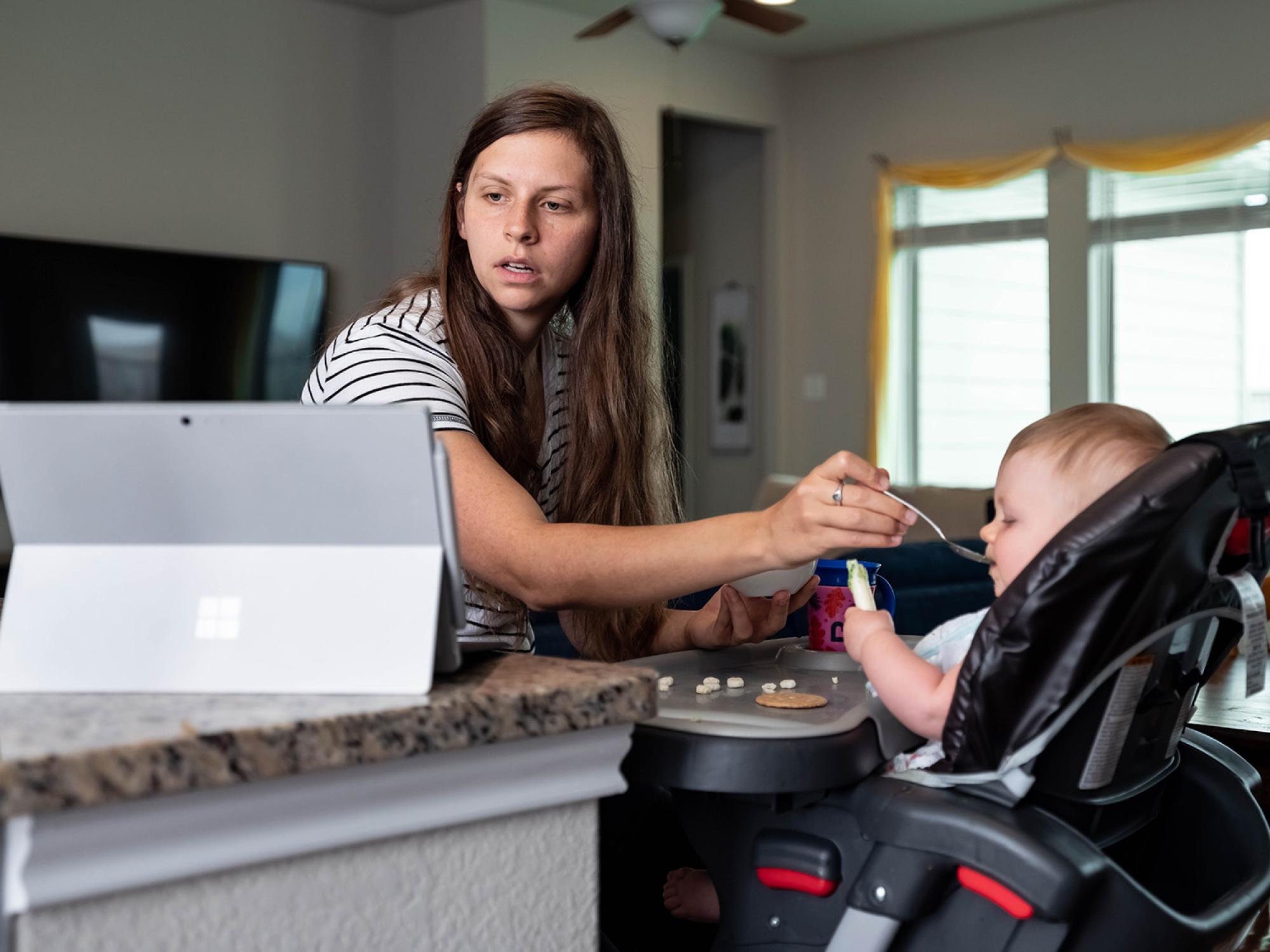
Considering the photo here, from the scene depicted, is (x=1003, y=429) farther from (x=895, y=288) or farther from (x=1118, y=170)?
(x=1118, y=170)

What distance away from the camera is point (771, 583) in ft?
4.42

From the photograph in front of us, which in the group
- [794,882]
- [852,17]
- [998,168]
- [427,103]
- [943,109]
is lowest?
[794,882]

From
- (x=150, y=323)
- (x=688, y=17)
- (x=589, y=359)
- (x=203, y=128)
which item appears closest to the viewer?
(x=589, y=359)

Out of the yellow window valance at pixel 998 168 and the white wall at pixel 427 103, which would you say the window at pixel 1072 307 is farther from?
the white wall at pixel 427 103

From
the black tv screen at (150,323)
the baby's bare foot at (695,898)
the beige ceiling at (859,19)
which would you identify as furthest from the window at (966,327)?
the baby's bare foot at (695,898)

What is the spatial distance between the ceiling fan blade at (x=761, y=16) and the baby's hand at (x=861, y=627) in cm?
370

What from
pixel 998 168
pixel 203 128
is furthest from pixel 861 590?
pixel 998 168

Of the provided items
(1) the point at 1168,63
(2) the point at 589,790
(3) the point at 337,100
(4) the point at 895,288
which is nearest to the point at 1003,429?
(4) the point at 895,288

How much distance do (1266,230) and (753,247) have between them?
2.62 m

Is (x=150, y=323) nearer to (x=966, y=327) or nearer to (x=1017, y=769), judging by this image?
(x=966, y=327)

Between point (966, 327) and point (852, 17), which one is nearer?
point (852, 17)

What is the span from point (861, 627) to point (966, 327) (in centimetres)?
579

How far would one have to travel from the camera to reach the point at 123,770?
0.61 meters

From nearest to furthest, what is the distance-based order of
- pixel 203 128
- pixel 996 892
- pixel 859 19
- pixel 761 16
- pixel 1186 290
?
1. pixel 996 892
2. pixel 761 16
3. pixel 203 128
4. pixel 1186 290
5. pixel 859 19
